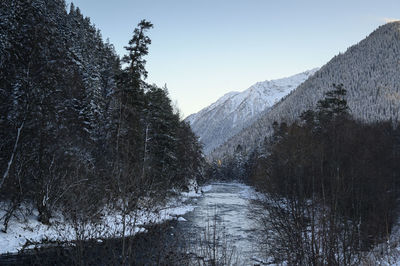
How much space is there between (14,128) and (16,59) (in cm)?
428

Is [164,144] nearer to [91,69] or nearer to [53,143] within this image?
[91,69]

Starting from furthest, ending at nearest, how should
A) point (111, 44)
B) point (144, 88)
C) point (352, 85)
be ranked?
point (352, 85) < point (111, 44) < point (144, 88)

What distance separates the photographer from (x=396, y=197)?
22578 millimetres

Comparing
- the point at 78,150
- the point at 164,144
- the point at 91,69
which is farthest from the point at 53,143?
the point at 164,144

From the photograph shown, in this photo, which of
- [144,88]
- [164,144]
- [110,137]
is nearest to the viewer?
[144,88]

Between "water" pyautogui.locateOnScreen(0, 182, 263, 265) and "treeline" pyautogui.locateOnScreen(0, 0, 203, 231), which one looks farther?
"treeline" pyautogui.locateOnScreen(0, 0, 203, 231)

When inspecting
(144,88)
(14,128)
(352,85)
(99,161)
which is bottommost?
(99,161)

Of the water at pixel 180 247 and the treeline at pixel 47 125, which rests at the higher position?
the treeline at pixel 47 125

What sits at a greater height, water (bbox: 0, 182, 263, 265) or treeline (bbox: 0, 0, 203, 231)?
treeline (bbox: 0, 0, 203, 231)

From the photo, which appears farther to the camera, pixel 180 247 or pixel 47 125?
pixel 47 125

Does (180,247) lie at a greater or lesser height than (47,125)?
lesser

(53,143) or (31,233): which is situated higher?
(53,143)

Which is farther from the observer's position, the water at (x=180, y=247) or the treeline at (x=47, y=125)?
the treeline at (x=47, y=125)

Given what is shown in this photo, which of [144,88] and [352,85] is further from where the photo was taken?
[352,85]
